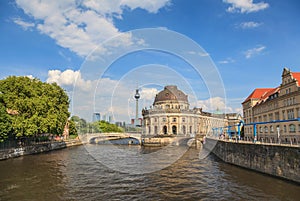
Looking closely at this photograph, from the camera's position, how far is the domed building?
99062 mm

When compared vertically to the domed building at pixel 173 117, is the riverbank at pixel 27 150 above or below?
below

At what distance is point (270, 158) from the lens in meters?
25.1

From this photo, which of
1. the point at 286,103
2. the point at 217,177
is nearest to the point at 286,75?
the point at 286,103

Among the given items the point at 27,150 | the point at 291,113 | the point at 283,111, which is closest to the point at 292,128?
the point at 291,113

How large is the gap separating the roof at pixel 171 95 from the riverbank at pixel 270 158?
76.5 metres

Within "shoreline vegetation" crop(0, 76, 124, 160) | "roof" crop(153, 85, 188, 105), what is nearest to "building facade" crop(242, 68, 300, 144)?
"shoreline vegetation" crop(0, 76, 124, 160)

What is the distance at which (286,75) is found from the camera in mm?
44719

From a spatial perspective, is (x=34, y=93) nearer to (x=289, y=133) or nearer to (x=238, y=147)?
(x=238, y=147)

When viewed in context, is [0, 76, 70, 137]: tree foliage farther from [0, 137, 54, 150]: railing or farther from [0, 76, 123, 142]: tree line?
[0, 137, 54, 150]: railing

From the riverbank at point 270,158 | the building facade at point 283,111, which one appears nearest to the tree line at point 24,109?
the riverbank at point 270,158

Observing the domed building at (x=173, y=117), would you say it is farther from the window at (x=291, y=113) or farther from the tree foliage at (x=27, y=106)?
the tree foliage at (x=27, y=106)

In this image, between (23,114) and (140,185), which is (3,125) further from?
(140,185)

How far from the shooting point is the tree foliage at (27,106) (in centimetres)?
4150

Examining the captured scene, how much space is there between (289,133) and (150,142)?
47604 millimetres
